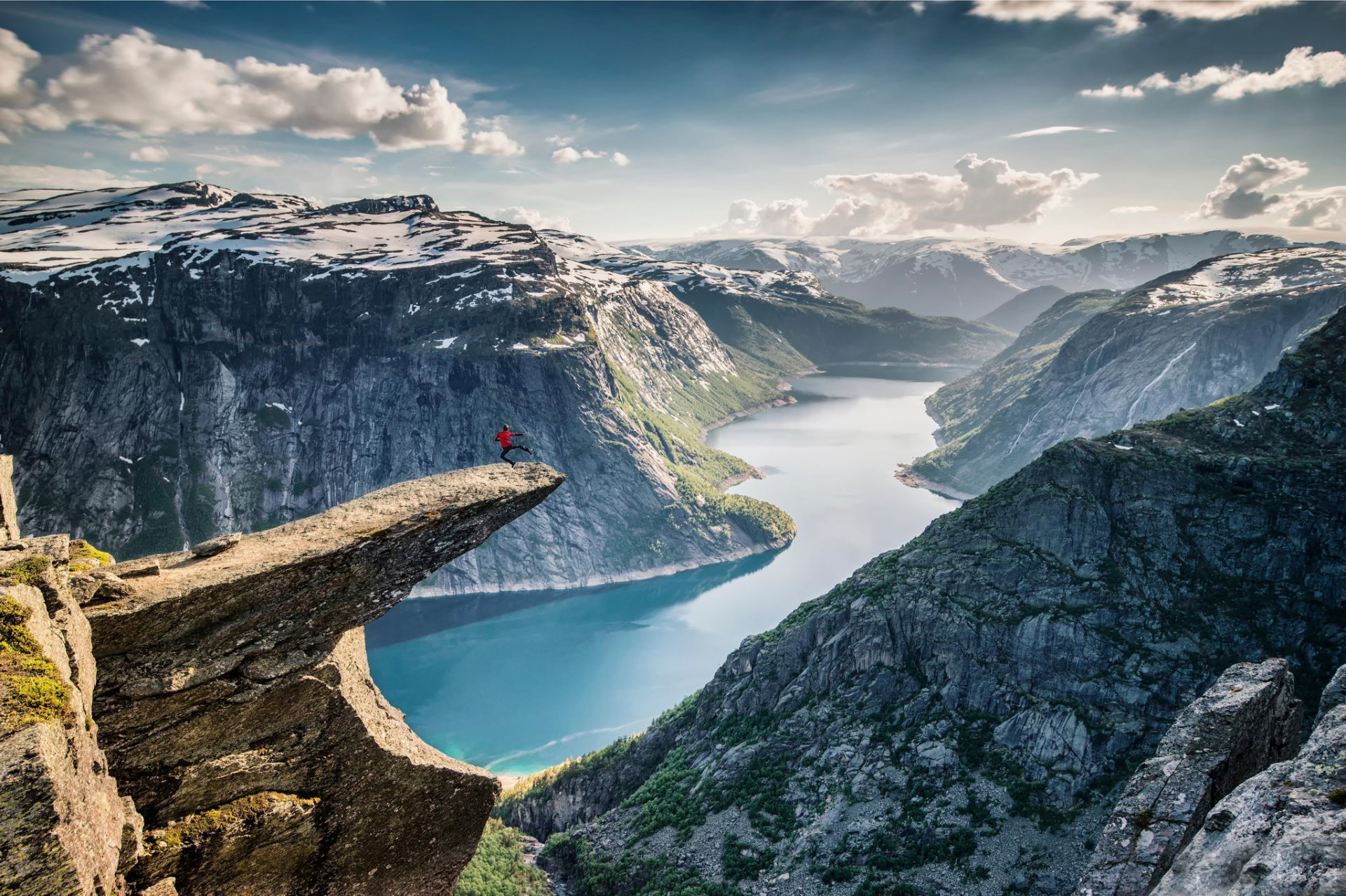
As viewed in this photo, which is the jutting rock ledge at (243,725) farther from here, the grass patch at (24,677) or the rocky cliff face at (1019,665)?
the rocky cliff face at (1019,665)

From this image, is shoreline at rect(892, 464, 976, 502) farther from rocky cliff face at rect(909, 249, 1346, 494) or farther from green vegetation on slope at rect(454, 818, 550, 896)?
green vegetation on slope at rect(454, 818, 550, 896)

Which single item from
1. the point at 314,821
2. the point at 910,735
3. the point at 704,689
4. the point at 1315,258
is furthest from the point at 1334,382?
the point at 1315,258

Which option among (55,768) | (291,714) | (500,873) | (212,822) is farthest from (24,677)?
(500,873)

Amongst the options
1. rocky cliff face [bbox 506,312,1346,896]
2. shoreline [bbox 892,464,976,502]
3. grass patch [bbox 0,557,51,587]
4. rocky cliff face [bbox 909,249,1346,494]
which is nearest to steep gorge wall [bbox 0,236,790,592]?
shoreline [bbox 892,464,976,502]

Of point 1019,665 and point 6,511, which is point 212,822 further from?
point 1019,665

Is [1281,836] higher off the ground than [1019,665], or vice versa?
[1281,836]

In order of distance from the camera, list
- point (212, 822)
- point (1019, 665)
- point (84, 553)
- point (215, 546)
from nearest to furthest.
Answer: point (212, 822) → point (84, 553) → point (215, 546) → point (1019, 665)

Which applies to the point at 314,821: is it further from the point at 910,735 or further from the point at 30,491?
the point at 30,491
